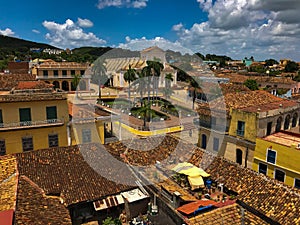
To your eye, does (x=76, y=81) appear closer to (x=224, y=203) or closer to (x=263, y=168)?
(x=263, y=168)

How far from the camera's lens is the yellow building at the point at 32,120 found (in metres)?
21.5

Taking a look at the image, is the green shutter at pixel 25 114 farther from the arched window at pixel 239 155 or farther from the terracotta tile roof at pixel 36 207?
the arched window at pixel 239 155

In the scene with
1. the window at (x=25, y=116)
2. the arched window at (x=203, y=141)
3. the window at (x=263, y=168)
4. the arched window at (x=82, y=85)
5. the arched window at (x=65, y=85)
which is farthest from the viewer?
the arched window at (x=82, y=85)

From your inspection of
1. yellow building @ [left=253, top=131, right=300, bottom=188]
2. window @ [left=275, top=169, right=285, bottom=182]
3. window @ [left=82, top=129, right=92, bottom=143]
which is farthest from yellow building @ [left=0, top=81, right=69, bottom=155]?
window @ [left=275, top=169, right=285, bottom=182]

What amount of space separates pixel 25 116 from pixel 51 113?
2.10m

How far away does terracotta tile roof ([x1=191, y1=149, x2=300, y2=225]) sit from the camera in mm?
11422

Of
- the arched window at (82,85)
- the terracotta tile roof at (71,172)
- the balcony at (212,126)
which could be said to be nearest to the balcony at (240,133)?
the balcony at (212,126)

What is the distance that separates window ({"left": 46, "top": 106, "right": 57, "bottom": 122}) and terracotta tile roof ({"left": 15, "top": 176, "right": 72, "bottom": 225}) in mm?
10538

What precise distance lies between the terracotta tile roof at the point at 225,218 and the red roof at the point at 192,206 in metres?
0.35

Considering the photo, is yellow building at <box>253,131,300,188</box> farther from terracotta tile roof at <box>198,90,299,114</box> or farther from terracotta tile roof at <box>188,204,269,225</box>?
terracotta tile roof at <box>188,204,269,225</box>

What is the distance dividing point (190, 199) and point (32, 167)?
908 centimetres

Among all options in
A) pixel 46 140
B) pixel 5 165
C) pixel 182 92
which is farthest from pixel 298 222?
pixel 182 92

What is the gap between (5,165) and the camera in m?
14.3

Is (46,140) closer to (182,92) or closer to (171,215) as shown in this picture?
(171,215)
